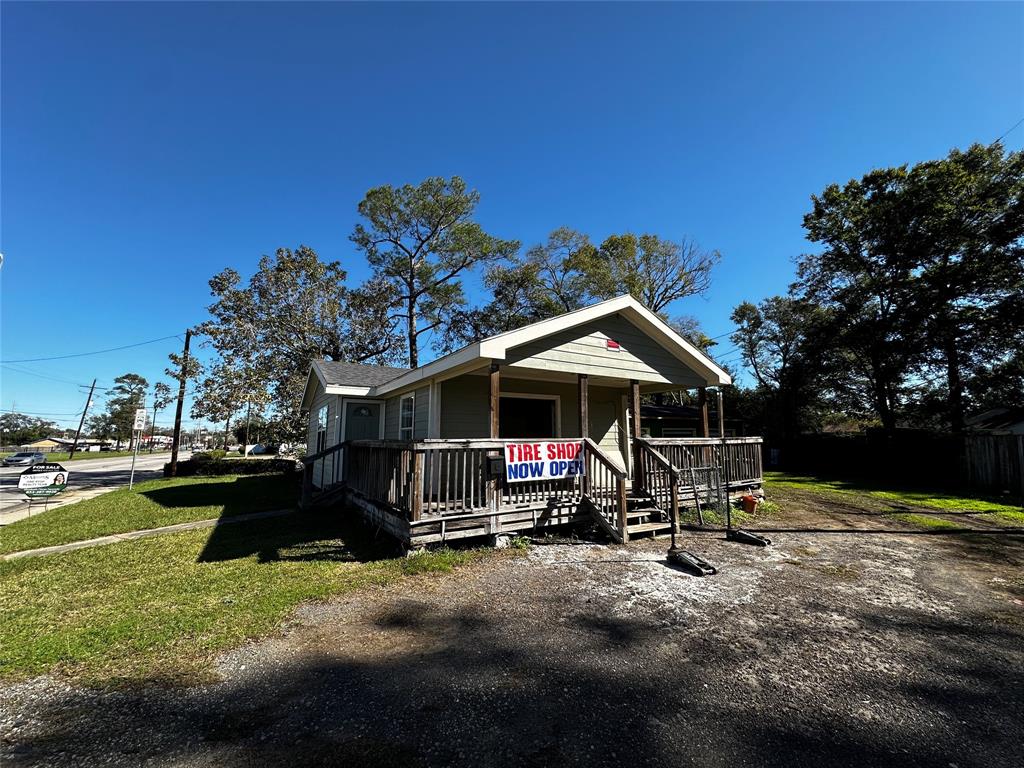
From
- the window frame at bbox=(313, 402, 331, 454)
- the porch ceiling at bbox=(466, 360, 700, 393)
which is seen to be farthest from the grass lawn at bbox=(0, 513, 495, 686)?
the window frame at bbox=(313, 402, 331, 454)

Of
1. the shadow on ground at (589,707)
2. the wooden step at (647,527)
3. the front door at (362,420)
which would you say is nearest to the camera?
the shadow on ground at (589,707)

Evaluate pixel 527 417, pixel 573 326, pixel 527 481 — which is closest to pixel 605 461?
pixel 527 481

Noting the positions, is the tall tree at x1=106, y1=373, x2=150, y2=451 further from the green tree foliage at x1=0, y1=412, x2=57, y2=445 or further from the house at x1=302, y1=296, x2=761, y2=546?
the house at x1=302, y1=296, x2=761, y2=546

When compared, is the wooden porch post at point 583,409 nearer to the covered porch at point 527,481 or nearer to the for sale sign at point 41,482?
the covered porch at point 527,481

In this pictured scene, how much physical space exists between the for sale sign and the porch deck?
860 cm

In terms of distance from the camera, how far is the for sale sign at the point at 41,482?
36.4 feet

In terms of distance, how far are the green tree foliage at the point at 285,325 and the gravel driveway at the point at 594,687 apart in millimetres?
19020

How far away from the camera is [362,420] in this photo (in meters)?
12.5

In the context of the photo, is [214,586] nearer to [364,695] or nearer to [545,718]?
[364,695]

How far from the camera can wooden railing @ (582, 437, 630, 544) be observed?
6883mm

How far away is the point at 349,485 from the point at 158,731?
774 centimetres

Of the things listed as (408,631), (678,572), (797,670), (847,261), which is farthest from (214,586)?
(847,261)

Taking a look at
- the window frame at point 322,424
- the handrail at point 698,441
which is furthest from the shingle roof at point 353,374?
the handrail at point 698,441

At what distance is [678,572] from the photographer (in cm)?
557
